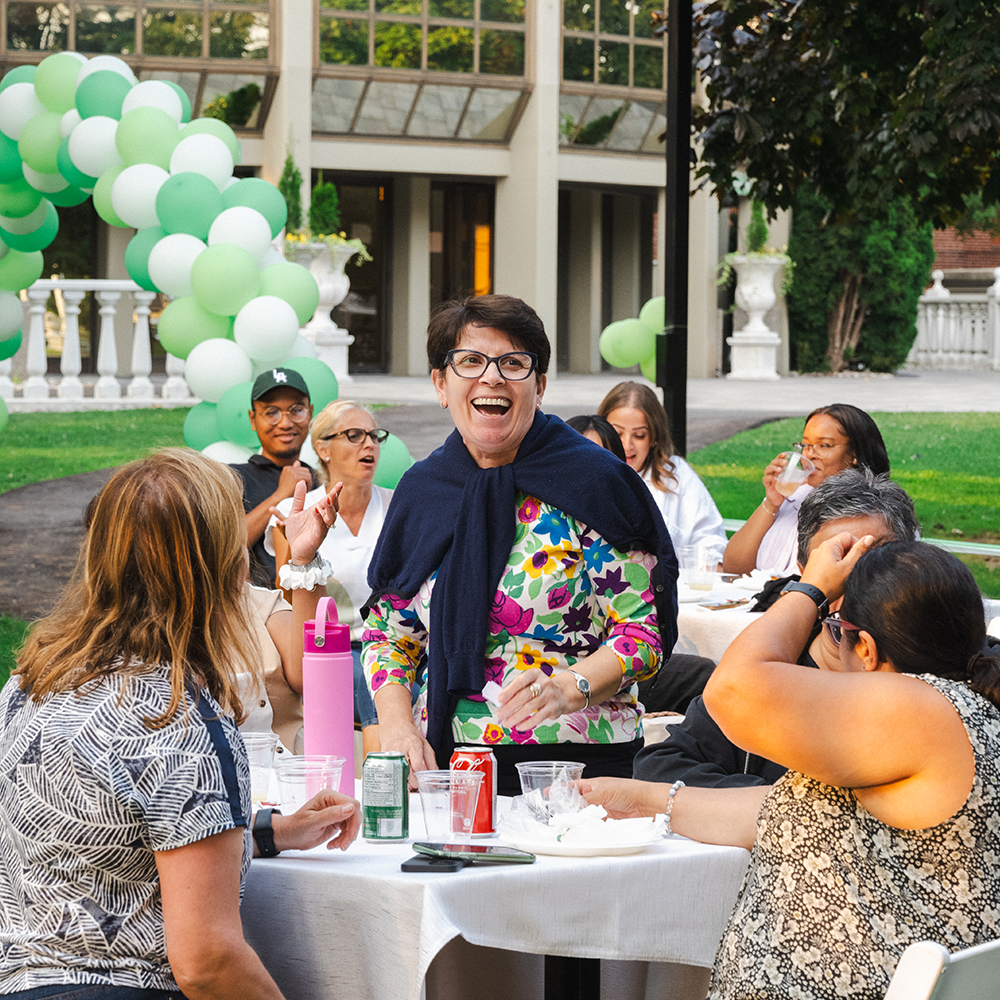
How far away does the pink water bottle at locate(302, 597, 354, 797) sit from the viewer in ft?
8.37

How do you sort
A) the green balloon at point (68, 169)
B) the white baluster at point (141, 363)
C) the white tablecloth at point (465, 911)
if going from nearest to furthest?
the white tablecloth at point (465, 911)
the green balloon at point (68, 169)
the white baluster at point (141, 363)

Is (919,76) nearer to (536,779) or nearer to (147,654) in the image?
(536,779)

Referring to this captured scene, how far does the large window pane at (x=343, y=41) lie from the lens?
19159 millimetres

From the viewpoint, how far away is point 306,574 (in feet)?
10.3

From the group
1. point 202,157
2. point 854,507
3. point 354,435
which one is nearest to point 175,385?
point 202,157

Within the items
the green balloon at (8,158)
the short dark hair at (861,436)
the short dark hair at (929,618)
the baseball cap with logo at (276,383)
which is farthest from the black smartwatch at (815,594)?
the green balloon at (8,158)

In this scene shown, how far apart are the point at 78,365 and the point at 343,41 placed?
807cm

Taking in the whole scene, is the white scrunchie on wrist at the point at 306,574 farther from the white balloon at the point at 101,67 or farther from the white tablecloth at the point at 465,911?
the white balloon at the point at 101,67

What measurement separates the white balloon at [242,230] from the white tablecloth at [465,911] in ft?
17.5

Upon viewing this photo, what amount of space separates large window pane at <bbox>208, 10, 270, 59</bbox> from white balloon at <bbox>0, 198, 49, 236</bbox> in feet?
35.7

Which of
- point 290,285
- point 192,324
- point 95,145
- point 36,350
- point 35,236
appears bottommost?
point 36,350

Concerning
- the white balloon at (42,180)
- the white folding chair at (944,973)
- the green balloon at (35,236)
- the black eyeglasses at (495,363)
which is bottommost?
the white folding chair at (944,973)

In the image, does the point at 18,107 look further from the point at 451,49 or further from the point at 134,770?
the point at 451,49

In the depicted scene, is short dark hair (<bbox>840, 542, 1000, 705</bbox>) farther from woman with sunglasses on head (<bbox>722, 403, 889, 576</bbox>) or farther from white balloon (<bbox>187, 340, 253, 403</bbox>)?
white balloon (<bbox>187, 340, 253, 403</bbox>)
